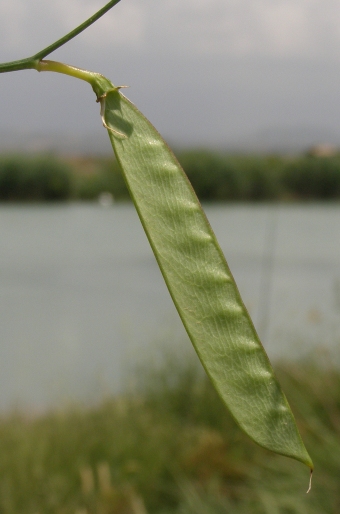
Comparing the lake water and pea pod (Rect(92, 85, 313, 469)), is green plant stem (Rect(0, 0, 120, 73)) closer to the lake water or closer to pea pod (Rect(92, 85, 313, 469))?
pea pod (Rect(92, 85, 313, 469))

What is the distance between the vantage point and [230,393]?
0.22 meters

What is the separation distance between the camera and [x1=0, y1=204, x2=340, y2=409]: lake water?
11.4 feet

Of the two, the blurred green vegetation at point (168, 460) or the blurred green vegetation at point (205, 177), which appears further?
the blurred green vegetation at point (205, 177)

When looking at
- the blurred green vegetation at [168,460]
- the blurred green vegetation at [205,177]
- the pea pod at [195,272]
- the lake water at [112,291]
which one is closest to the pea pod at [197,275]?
the pea pod at [195,272]

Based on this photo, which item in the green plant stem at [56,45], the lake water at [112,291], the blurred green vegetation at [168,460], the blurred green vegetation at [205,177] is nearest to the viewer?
the green plant stem at [56,45]

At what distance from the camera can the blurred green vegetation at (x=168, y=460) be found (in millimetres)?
1642

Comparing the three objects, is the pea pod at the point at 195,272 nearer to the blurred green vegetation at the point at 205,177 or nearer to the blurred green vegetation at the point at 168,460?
the blurred green vegetation at the point at 168,460

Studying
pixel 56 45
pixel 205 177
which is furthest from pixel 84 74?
pixel 205 177

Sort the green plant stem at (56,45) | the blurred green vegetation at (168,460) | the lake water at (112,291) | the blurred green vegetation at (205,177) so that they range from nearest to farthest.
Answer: the green plant stem at (56,45) < the blurred green vegetation at (168,460) < the lake water at (112,291) < the blurred green vegetation at (205,177)

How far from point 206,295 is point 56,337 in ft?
15.5

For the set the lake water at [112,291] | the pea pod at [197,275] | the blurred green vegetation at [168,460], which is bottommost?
the lake water at [112,291]

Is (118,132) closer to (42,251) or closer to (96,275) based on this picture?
(96,275)

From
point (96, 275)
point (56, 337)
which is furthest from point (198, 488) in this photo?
point (96, 275)

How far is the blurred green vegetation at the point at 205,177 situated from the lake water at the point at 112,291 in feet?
1.46
